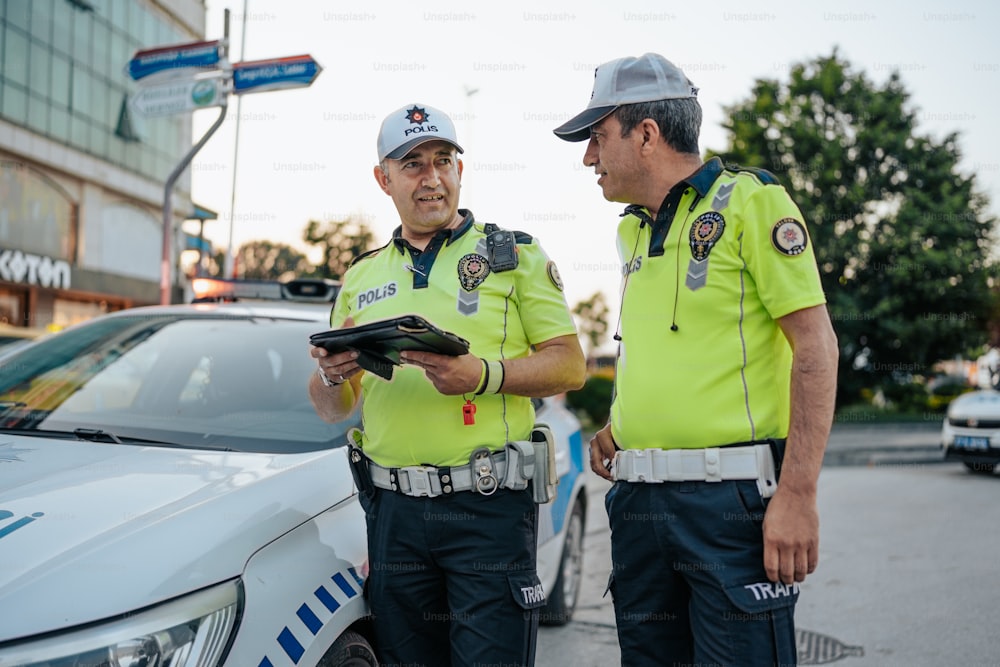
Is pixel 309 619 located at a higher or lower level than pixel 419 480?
lower

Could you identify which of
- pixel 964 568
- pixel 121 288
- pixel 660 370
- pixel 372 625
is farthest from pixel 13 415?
pixel 121 288

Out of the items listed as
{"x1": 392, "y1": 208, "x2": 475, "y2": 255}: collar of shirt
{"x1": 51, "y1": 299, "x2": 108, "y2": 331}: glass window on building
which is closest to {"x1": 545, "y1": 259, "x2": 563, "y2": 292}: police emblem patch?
{"x1": 392, "y1": 208, "x2": 475, "y2": 255}: collar of shirt

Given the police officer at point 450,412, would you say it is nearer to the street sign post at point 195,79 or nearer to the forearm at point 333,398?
the forearm at point 333,398

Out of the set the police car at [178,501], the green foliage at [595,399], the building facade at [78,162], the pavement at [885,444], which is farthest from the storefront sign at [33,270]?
the police car at [178,501]

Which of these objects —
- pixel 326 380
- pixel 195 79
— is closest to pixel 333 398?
pixel 326 380

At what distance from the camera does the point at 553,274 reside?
2391 millimetres

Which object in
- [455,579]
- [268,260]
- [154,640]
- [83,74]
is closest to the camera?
[154,640]

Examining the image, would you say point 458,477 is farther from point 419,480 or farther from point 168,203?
point 168,203

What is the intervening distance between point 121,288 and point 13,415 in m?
21.6

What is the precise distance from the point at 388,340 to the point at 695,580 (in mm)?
917

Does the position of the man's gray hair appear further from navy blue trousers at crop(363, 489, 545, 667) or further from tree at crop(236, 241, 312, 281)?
tree at crop(236, 241, 312, 281)

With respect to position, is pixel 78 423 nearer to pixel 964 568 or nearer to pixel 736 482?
pixel 736 482

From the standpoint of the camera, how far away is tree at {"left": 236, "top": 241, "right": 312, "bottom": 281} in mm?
52156

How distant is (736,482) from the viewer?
1.91 m
